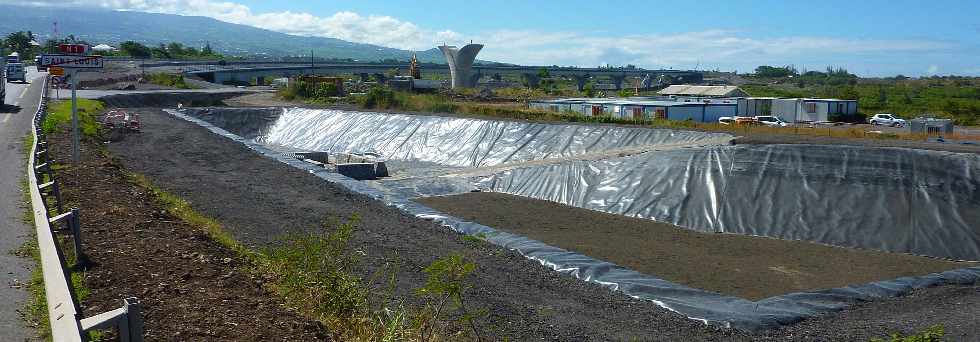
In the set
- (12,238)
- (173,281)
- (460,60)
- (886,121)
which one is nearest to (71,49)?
(12,238)

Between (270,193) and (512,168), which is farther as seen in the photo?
(512,168)

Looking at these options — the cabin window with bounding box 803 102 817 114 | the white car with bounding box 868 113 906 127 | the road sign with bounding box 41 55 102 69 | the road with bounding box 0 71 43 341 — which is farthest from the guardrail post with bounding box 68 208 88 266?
the cabin window with bounding box 803 102 817 114

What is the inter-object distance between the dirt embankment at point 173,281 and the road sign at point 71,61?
5204mm

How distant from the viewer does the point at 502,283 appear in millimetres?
12016

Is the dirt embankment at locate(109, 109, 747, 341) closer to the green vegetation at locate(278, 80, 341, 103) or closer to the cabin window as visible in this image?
the green vegetation at locate(278, 80, 341, 103)

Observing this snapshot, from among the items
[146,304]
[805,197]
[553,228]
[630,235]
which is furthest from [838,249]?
[146,304]

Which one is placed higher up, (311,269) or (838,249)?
(311,269)

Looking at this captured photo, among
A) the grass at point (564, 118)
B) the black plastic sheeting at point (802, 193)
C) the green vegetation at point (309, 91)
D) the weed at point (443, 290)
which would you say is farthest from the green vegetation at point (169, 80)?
the weed at point (443, 290)

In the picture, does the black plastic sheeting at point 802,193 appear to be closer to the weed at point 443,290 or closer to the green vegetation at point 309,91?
the weed at point 443,290

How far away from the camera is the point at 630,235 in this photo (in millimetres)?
19156

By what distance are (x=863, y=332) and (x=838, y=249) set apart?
8.32 m

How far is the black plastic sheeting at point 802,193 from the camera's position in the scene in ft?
58.7

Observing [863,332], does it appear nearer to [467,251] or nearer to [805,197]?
[467,251]

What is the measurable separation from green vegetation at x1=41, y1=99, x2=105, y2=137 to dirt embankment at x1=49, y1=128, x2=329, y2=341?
17.0 m
